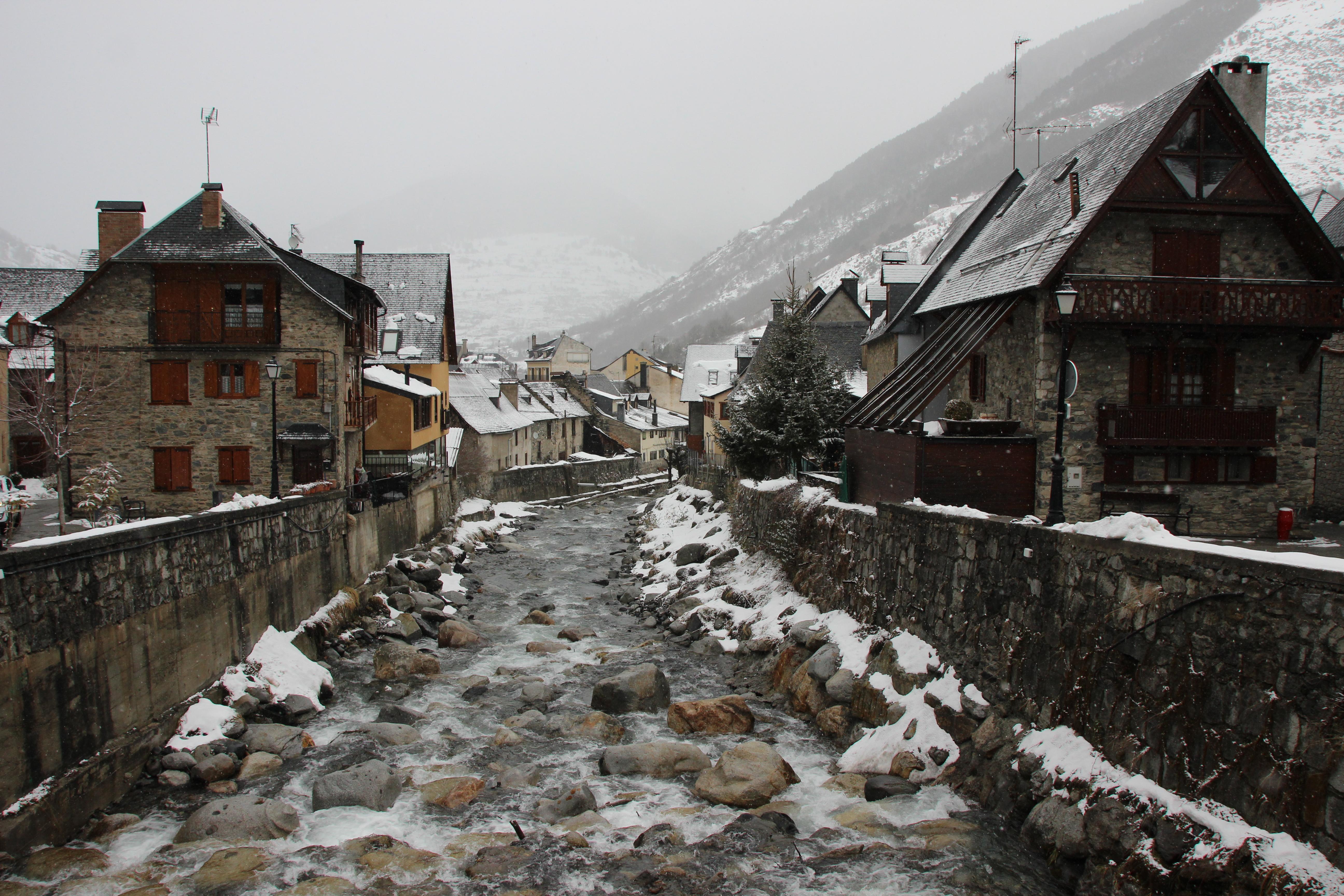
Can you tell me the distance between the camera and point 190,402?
28.6 m

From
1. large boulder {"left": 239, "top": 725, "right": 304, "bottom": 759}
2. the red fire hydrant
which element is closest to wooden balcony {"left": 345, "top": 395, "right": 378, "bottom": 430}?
large boulder {"left": 239, "top": 725, "right": 304, "bottom": 759}

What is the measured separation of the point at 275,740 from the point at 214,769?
1401 mm

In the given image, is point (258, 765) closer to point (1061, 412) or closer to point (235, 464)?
point (1061, 412)

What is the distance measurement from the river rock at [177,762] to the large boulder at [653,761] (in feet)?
21.7

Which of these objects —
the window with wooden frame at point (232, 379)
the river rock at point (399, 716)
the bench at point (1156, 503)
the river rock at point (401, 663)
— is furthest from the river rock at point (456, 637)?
the bench at point (1156, 503)

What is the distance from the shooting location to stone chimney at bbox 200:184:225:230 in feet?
93.7

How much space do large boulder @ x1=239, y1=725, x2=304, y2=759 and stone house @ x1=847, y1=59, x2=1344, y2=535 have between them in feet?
43.5

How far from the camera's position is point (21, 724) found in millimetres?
10727

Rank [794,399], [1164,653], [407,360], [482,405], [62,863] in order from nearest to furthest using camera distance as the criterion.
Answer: [1164,653] → [62,863] → [794,399] → [407,360] → [482,405]

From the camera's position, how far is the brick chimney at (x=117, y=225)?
29219 millimetres

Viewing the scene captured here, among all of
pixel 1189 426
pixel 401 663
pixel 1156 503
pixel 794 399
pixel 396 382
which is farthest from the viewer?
pixel 396 382

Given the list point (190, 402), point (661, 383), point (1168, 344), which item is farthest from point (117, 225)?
point (661, 383)

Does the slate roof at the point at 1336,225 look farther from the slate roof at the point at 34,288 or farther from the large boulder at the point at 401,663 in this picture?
the slate roof at the point at 34,288

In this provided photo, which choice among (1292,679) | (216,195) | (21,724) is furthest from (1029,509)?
(216,195)
